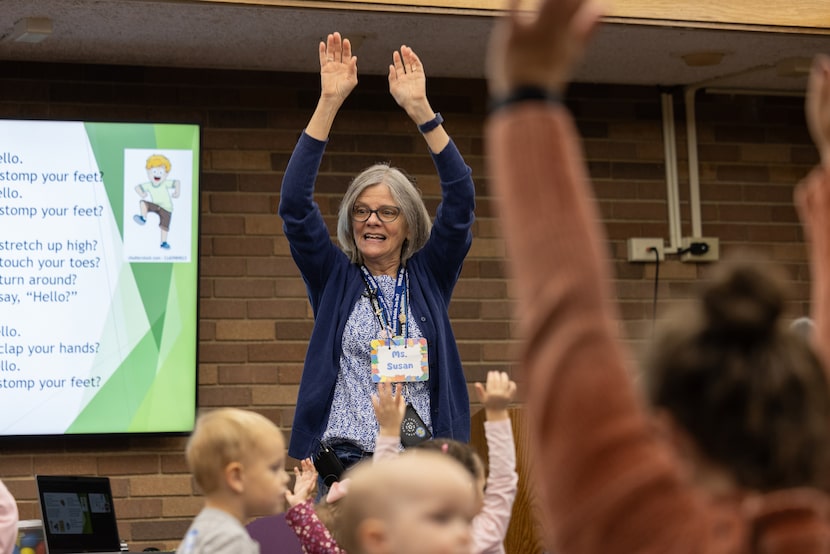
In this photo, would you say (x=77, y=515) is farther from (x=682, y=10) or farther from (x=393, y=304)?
(x=682, y=10)

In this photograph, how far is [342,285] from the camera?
344 cm

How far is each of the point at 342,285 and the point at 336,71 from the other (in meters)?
0.58

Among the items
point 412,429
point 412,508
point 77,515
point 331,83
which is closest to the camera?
point 412,508

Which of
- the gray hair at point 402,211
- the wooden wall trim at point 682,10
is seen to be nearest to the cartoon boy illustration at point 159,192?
the wooden wall trim at point 682,10

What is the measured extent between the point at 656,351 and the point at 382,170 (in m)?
2.61

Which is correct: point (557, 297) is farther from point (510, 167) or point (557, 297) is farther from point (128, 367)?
point (128, 367)

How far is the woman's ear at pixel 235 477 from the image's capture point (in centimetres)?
227

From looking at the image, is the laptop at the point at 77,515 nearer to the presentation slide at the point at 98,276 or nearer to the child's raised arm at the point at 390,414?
the presentation slide at the point at 98,276

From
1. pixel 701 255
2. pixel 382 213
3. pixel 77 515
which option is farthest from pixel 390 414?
pixel 701 255

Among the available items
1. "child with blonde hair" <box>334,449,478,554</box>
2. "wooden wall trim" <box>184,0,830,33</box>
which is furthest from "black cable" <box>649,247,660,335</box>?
"child with blonde hair" <box>334,449,478,554</box>

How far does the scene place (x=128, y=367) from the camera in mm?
5387

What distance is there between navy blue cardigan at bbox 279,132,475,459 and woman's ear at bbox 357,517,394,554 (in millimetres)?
1718

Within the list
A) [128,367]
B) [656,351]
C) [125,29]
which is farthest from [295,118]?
[656,351]

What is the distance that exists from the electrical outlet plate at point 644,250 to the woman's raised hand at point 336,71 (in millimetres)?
2794
